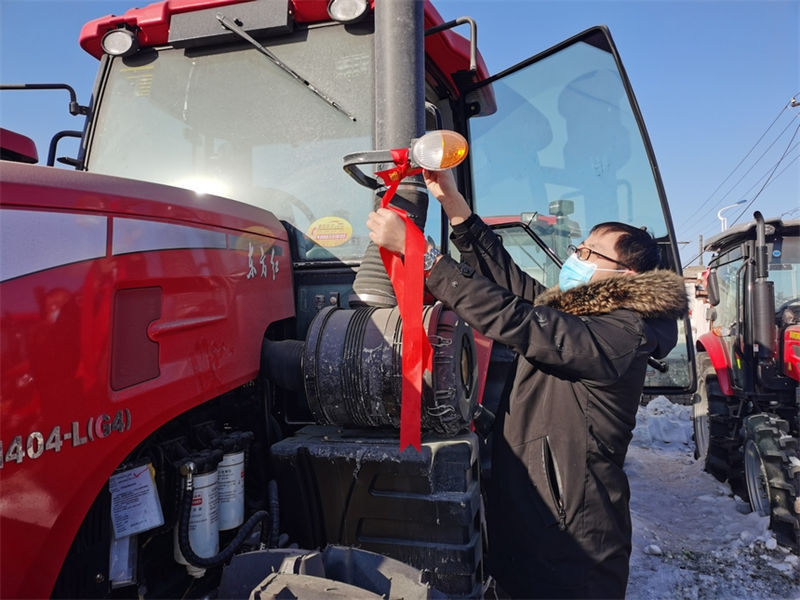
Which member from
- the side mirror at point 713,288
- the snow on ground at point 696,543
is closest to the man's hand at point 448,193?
the snow on ground at point 696,543

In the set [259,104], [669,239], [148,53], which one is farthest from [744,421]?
[148,53]

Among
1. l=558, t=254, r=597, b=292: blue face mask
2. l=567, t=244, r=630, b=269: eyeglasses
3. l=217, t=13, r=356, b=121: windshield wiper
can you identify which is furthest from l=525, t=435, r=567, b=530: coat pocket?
l=217, t=13, r=356, b=121: windshield wiper

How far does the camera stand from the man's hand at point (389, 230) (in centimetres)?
166

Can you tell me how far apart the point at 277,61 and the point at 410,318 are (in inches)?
50.5

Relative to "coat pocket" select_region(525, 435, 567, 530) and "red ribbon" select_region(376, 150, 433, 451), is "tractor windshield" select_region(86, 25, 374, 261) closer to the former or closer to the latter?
"red ribbon" select_region(376, 150, 433, 451)

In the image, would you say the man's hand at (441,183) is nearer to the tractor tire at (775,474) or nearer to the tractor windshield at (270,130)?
the tractor windshield at (270,130)

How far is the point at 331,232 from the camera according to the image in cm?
218

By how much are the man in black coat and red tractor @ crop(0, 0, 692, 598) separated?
0.47 ft

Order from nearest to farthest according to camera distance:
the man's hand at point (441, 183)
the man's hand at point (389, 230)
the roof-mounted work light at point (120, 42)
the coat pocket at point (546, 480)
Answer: the man's hand at point (389, 230), the coat pocket at point (546, 480), the man's hand at point (441, 183), the roof-mounted work light at point (120, 42)

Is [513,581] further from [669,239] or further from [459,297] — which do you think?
[669,239]

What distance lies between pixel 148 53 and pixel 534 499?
2.33 m

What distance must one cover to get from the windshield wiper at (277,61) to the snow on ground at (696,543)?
3.09 meters

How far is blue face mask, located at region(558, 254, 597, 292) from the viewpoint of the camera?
2.12 m

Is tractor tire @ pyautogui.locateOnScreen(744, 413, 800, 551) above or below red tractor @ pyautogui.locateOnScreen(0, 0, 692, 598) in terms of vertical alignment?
below
